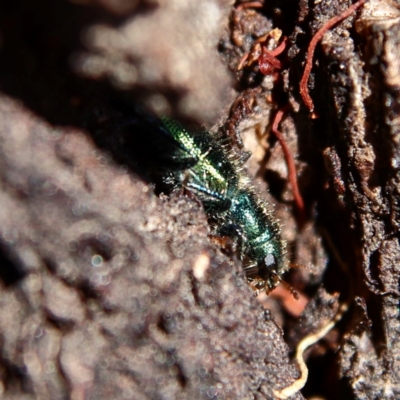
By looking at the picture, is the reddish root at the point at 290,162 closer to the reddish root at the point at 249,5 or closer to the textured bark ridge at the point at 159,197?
the textured bark ridge at the point at 159,197

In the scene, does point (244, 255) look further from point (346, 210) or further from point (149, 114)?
point (149, 114)

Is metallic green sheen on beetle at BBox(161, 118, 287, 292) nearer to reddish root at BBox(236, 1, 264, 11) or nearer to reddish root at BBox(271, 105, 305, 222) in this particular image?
reddish root at BBox(271, 105, 305, 222)

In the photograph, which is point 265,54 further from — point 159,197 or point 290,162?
point 159,197

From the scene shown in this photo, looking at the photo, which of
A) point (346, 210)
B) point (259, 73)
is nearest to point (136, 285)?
point (346, 210)

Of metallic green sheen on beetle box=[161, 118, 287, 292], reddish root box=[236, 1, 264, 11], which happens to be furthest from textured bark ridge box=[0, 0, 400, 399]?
metallic green sheen on beetle box=[161, 118, 287, 292]

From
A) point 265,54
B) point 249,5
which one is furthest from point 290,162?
point 249,5
